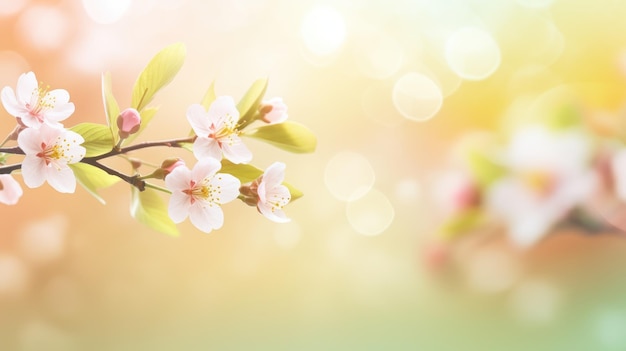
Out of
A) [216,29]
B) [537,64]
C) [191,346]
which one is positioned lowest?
[191,346]

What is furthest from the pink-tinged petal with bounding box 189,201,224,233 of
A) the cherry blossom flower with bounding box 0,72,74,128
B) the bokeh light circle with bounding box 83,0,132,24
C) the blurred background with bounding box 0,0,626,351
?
the bokeh light circle with bounding box 83,0,132,24

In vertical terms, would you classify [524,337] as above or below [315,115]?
below

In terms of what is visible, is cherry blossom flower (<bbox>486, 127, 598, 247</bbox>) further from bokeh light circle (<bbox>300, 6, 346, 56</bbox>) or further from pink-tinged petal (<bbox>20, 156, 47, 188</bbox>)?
pink-tinged petal (<bbox>20, 156, 47, 188</bbox>)

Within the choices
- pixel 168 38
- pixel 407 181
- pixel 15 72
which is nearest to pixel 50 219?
pixel 15 72

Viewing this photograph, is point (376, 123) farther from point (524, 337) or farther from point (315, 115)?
point (524, 337)

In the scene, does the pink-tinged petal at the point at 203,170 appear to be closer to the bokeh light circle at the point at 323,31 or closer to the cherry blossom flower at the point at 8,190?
the cherry blossom flower at the point at 8,190

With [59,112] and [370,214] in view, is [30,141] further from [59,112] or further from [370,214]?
[370,214]

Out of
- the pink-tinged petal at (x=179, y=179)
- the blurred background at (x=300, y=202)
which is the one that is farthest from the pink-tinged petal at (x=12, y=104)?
the blurred background at (x=300, y=202)

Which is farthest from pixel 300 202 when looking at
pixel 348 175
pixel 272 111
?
pixel 272 111
